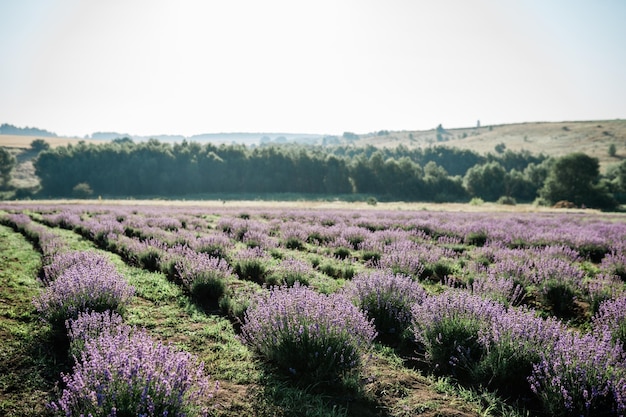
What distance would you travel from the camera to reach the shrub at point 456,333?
386cm

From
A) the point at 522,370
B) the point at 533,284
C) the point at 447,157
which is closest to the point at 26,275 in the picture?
the point at 522,370

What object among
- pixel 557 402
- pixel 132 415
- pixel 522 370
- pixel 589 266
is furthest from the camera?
pixel 589 266

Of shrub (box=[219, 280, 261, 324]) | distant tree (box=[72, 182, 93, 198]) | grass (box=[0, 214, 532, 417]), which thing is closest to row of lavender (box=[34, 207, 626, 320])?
shrub (box=[219, 280, 261, 324])

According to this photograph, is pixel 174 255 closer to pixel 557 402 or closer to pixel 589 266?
pixel 557 402

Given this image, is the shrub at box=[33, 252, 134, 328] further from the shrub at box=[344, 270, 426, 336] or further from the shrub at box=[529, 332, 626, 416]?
the shrub at box=[529, 332, 626, 416]

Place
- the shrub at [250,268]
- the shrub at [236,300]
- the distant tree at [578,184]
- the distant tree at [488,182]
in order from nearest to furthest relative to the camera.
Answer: the shrub at [236,300], the shrub at [250,268], the distant tree at [578,184], the distant tree at [488,182]

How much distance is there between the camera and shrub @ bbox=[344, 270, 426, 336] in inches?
191

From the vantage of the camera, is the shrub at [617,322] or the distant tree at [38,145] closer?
the shrub at [617,322]

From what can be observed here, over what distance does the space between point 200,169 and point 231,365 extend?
260 feet

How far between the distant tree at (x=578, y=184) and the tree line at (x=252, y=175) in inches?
653

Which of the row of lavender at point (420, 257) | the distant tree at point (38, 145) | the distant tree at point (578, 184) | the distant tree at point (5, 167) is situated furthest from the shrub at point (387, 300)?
the distant tree at point (38, 145)

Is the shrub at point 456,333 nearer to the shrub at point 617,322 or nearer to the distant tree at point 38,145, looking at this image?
the shrub at point 617,322

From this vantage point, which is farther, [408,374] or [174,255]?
[174,255]

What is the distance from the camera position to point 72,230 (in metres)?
13.3
